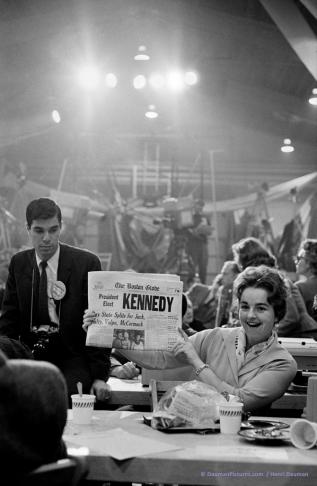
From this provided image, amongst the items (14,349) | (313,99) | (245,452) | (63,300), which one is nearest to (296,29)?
(313,99)

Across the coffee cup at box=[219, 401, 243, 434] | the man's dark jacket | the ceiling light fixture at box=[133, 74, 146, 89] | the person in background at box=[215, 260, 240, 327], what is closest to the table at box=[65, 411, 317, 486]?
the coffee cup at box=[219, 401, 243, 434]

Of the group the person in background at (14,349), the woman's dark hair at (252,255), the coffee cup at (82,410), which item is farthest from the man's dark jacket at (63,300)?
the woman's dark hair at (252,255)

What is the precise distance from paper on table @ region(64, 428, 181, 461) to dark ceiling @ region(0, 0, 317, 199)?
783cm

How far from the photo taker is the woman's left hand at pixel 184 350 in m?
2.63

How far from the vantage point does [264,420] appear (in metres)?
2.34

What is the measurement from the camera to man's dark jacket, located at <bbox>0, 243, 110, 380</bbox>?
3.21 m

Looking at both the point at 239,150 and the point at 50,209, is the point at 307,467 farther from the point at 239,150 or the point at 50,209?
the point at 239,150

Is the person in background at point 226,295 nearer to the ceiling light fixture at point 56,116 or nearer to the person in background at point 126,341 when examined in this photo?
the person in background at point 126,341

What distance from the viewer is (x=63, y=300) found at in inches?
127

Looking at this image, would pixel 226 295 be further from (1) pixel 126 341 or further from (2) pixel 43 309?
(1) pixel 126 341

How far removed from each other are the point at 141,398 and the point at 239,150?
8.32 metres

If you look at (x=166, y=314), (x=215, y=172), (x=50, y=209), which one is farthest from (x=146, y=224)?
(x=166, y=314)

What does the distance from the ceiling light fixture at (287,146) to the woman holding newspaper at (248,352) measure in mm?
8198

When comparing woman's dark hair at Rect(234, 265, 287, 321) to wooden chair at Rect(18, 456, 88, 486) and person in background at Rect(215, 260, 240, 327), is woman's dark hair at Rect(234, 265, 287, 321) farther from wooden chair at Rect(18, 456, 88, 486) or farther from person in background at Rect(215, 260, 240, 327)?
person in background at Rect(215, 260, 240, 327)
